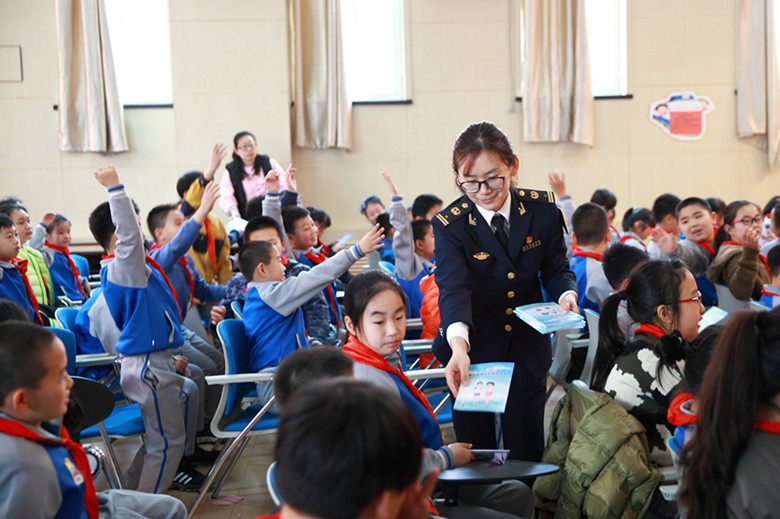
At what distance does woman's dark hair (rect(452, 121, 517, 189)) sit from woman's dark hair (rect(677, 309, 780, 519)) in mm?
811

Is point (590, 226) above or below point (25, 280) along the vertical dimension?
above

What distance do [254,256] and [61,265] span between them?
2402mm

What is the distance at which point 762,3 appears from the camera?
7.84 m

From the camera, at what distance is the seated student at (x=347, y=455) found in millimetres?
852

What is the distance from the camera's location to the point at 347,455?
2.78ft

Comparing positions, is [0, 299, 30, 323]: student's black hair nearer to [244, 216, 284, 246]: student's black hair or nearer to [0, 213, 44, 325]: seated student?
[0, 213, 44, 325]: seated student

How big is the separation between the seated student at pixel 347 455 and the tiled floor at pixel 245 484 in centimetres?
170

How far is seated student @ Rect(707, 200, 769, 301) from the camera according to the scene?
379cm

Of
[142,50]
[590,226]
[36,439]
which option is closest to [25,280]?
[36,439]

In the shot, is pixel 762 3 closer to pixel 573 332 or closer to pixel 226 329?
pixel 573 332

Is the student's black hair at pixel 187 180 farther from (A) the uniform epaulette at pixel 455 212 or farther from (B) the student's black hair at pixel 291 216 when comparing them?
(A) the uniform epaulette at pixel 455 212

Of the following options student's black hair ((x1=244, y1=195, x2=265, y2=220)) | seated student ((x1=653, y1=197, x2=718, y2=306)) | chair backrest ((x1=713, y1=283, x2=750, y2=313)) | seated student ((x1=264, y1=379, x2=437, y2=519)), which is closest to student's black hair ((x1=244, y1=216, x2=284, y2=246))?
student's black hair ((x1=244, y1=195, x2=265, y2=220))

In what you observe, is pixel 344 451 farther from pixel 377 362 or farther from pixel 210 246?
pixel 210 246

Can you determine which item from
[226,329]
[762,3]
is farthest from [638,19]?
[226,329]
